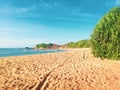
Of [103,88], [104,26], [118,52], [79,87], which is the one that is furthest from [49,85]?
[104,26]

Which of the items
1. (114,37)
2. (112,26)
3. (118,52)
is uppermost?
(112,26)

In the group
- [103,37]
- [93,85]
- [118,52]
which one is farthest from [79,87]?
[103,37]

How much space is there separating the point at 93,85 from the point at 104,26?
1687cm

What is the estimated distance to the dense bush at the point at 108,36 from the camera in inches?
936

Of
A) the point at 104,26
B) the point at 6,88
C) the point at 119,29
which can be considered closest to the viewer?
the point at 6,88

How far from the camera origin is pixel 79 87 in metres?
9.73

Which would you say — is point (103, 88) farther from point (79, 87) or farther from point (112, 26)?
point (112, 26)

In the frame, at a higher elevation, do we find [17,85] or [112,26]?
[112,26]

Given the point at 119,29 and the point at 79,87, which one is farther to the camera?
the point at 119,29

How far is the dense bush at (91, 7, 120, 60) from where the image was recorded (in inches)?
936

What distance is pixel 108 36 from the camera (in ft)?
83.0

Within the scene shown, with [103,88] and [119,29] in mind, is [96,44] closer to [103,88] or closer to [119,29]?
[119,29]

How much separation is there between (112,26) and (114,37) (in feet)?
5.84

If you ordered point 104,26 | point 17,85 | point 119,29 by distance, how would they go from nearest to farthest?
point 17,85
point 119,29
point 104,26
